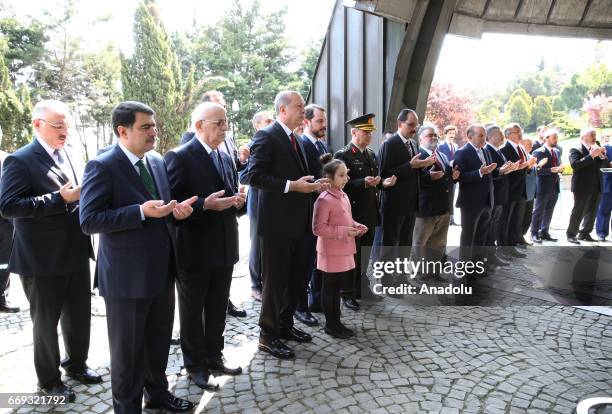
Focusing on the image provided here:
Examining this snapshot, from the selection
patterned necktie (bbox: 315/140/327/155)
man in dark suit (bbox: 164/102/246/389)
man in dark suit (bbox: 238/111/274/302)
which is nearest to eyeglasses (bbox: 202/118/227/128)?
man in dark suit (bbox: 164/102/246/389)

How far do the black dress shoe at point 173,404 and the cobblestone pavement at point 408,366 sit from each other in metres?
0.12

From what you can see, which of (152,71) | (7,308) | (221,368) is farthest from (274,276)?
(152,71)

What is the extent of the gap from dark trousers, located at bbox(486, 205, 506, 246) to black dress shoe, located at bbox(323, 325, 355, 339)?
3.86 meters

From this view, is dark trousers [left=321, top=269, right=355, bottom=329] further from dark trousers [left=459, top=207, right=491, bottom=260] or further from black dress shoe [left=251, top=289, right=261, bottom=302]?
dark trousers [left=459, top=207, right=491, bottom=260]

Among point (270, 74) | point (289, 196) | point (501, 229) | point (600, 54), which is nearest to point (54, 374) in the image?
point (289, 196)

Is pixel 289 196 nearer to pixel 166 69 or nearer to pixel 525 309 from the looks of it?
pixel 525 309

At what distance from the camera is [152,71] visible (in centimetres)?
2625

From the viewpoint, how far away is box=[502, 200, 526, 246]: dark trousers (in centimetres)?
784

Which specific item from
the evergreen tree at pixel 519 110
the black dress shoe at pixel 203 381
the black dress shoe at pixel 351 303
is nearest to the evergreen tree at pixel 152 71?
the black dress shoe at pixel 351 303

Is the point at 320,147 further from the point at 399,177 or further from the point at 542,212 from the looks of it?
the point at 542,212

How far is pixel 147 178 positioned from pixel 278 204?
1358 millimetres

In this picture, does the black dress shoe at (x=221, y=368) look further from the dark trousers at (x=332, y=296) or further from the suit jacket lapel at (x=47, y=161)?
the suit jacket lapel at (x=47, y=161)

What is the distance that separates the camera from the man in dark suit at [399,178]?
5.66m

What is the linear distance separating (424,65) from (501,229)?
3.42 metres
